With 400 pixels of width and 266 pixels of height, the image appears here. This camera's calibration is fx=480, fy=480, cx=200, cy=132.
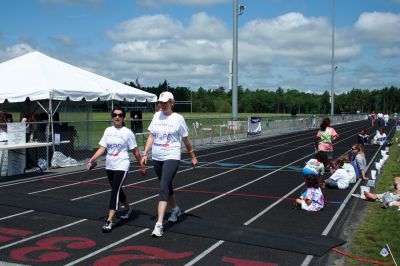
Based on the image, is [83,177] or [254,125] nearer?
[83,177]

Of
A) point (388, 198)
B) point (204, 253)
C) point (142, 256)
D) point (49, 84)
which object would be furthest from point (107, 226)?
point (49, 84)

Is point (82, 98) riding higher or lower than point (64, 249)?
higher

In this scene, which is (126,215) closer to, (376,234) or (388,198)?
(376,234)

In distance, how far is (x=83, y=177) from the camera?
1265 cm

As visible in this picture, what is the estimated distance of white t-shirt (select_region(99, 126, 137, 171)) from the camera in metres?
6.97

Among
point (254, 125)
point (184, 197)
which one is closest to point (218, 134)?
point (254, 125)

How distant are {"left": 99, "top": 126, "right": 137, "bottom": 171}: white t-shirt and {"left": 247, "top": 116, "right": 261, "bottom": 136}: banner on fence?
968 inches

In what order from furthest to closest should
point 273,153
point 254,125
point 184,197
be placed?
point 254,125, point 273,153, point 184,197

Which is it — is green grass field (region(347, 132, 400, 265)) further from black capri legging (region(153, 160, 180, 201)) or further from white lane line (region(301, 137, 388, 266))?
black capri legging (region(153, 160, 180, 201))

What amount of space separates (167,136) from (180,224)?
1.43 meters

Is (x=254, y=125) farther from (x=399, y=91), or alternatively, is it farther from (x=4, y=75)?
(x=399, y=91)

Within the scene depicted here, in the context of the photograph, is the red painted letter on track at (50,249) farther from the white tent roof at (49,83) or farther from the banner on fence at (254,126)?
the banner on fence at (254,126)

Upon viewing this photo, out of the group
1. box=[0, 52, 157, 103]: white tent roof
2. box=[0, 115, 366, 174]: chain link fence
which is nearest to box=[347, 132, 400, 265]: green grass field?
box=[0, 115, 366, 174]: chain link fence

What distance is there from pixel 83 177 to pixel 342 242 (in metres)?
7.92
